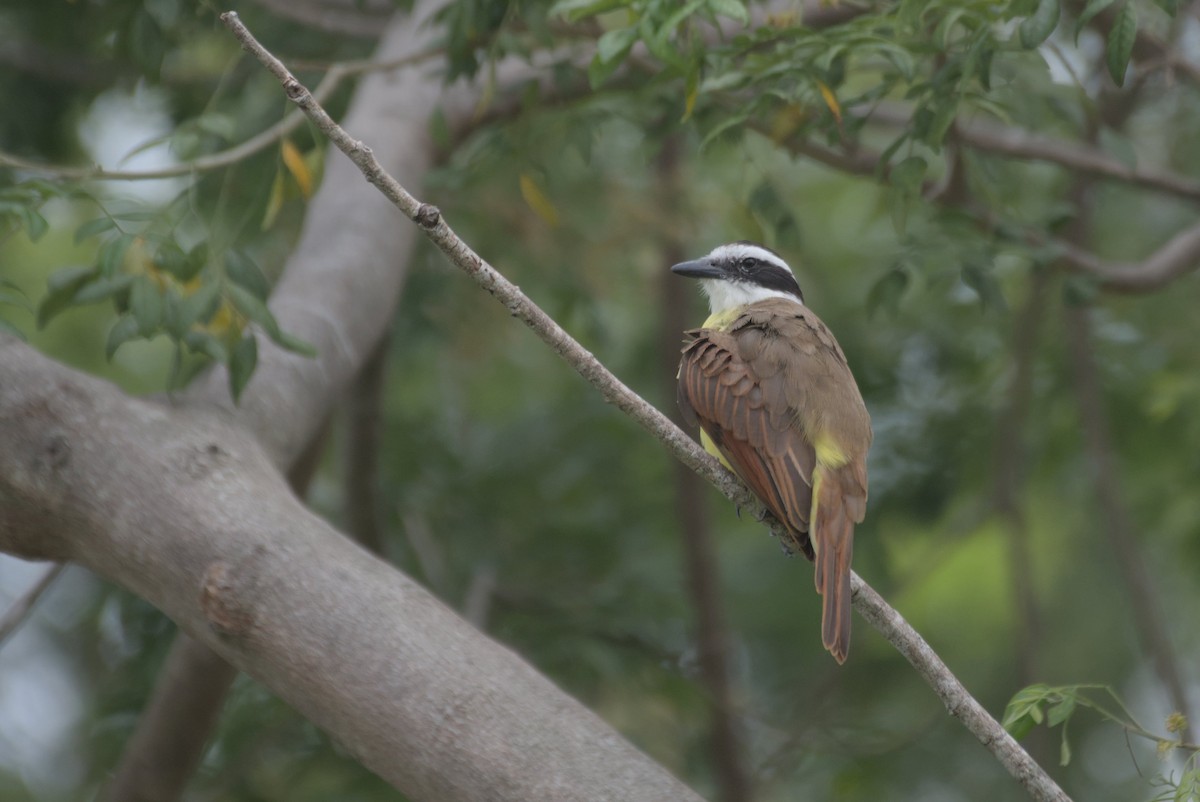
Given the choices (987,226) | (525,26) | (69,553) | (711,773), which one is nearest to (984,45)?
(987,226)

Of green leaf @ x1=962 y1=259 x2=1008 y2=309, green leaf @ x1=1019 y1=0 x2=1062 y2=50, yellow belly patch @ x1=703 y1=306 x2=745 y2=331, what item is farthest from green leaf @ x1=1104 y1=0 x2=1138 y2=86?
yellow belly patch @ x1=703 y1=306 x2=745 y2=331

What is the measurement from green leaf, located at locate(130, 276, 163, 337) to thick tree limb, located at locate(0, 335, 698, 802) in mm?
293

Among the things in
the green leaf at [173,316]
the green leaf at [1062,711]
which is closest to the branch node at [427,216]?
the green leaf at [173,316]

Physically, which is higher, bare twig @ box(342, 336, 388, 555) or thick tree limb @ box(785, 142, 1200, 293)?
thick tree limb @ box(785, 142, 1200, 293)

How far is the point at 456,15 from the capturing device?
13.4 feet

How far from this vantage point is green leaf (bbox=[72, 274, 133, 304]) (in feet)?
11.5

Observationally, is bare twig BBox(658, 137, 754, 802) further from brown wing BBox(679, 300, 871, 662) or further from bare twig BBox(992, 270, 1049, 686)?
brown wing BBox(679, 300, 871, 662)

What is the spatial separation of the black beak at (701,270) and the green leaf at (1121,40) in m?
1.94

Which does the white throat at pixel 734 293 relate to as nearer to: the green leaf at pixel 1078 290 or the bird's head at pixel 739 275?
the bird's head at pixel 739 275

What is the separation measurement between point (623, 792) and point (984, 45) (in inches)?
78.8

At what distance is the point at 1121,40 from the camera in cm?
318

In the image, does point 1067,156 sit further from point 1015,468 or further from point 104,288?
point 104,288

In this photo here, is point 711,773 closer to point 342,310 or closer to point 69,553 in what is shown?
point 342,310

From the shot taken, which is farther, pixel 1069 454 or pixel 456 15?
pixel 1069 454
